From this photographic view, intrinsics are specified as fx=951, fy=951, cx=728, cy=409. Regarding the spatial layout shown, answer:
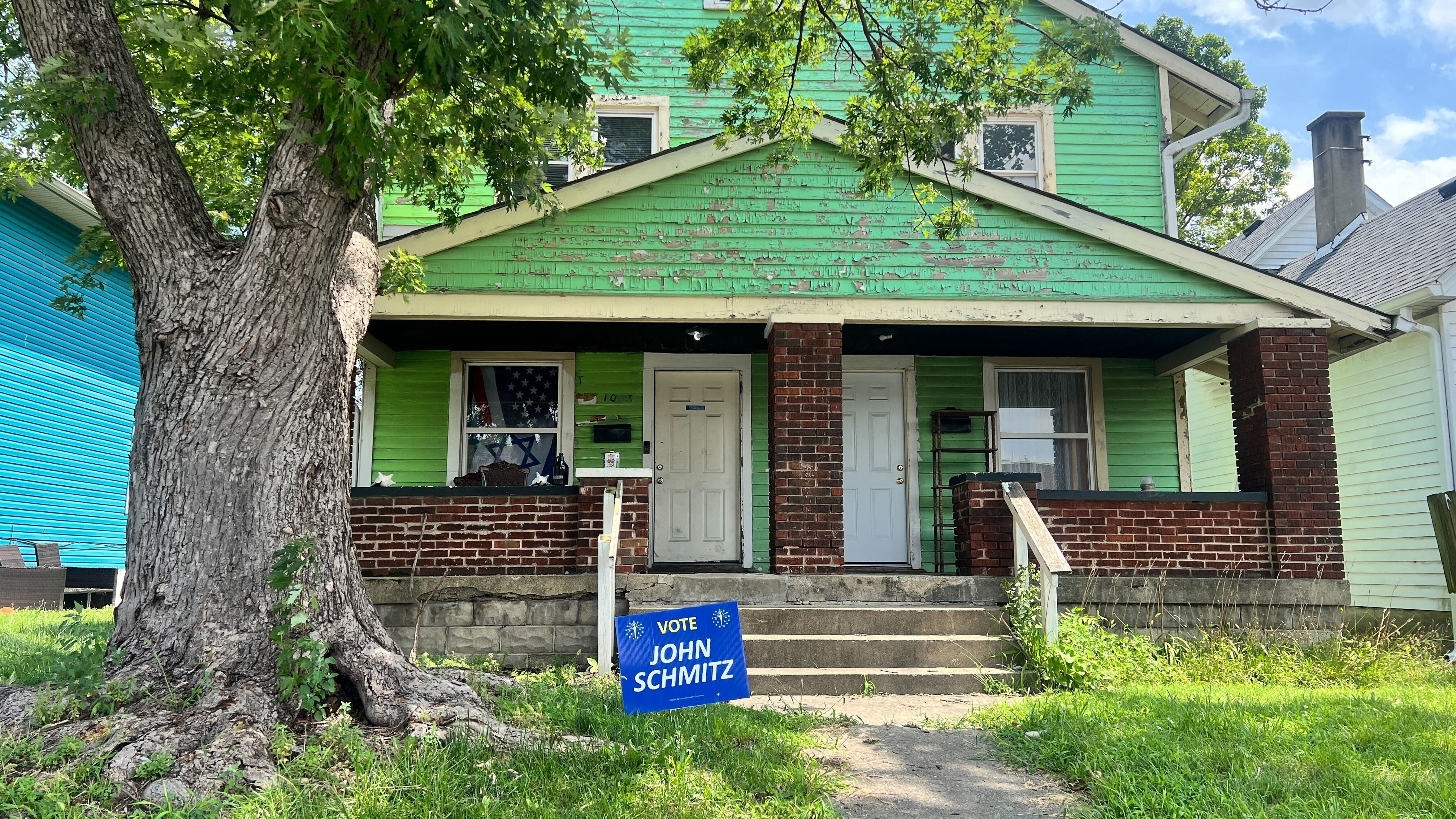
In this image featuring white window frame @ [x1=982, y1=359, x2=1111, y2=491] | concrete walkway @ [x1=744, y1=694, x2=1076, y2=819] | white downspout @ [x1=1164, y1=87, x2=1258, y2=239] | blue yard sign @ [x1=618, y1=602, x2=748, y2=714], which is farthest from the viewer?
white downspout @ [x1=1164, y1=87, x2=1258, y2=239]

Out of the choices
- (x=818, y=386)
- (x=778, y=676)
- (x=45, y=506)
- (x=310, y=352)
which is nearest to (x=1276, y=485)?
(x=818, y=386)

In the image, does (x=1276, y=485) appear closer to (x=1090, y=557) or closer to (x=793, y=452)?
(x=1090, y=557)

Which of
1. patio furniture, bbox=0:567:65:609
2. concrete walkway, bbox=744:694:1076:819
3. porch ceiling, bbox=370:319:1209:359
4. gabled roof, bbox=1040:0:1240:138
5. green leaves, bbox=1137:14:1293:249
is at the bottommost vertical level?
concrete walkway, bbox=744:694:1076:819

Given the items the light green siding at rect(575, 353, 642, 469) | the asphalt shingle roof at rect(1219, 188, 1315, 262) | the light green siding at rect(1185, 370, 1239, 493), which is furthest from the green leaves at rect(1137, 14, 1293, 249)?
the light green siding at rect(575, 353, 642, 469)

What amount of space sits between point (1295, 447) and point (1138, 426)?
7.11ft

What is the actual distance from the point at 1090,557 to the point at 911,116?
3901 millimetres

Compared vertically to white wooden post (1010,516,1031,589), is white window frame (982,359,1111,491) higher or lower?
higher

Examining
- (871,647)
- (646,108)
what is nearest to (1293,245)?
(646,108)

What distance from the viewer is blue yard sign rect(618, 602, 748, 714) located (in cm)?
431

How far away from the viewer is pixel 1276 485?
796cm

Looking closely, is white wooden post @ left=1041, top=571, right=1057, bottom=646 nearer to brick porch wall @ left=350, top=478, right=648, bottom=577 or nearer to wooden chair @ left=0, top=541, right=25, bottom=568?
brick porch wall @ left=350, top=478, right=648, bottom=577

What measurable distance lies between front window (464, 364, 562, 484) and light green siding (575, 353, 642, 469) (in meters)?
0.25

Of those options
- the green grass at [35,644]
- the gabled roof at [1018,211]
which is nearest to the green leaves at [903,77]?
the gabled roof at [1018,211]

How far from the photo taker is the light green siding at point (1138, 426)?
10.1m
